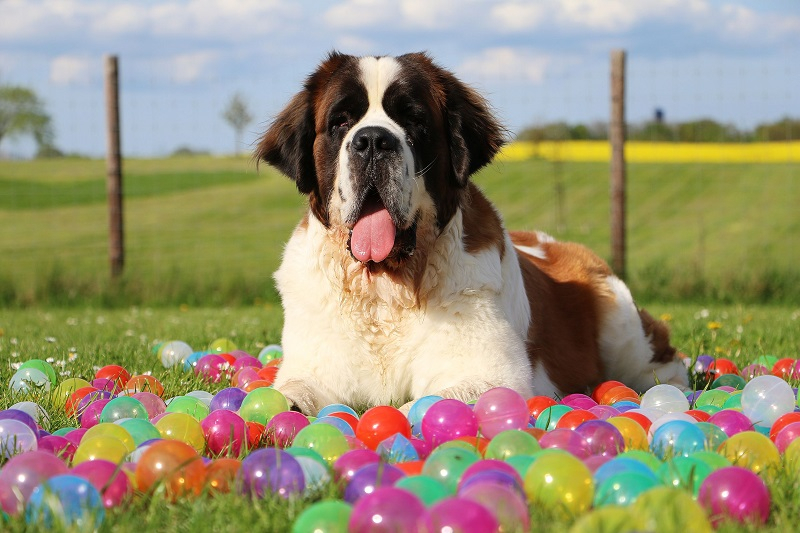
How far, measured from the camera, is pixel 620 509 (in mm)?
1769

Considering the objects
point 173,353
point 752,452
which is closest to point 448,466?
point 752,452

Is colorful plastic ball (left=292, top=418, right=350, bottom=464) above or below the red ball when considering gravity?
above

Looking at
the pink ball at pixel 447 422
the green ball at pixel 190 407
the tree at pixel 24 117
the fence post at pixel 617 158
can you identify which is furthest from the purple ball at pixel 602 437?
A: the tree at pixel 24 117

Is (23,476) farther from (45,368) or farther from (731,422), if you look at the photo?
(731,422)

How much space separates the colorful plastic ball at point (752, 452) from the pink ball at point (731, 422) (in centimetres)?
35

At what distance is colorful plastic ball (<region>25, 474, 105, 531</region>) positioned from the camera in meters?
1.87

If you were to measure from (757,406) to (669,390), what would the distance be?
34 centimetres

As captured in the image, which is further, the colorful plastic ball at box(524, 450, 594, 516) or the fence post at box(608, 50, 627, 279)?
the fence post at box(608, 50, 627, 279)

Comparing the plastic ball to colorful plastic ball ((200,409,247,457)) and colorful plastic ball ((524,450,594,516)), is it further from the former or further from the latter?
colorful plastic ball ((524,450,594,516))

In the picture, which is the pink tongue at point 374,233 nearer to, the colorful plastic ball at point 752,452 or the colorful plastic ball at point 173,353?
the colorful plastic ball at point 752,452

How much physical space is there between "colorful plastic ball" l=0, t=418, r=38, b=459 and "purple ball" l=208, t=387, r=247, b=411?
83cm

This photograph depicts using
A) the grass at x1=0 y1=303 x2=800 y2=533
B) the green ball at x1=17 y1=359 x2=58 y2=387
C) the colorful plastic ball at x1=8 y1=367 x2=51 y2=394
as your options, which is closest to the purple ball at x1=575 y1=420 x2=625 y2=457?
the grass at x1=0 y1=303 x2=800 y2=533

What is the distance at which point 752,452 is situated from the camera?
2430 millimetres

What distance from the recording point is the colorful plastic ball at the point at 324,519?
1769mm
